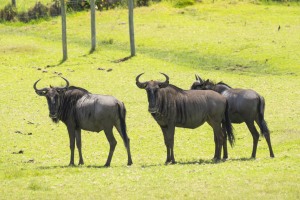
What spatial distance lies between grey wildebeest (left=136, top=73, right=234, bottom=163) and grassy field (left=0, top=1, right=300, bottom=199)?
114 centimetres

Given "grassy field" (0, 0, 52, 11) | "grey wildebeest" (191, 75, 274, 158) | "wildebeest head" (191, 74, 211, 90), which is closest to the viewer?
"grey wildebeest" (191, 75, 274, 158)

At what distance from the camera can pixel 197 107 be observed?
25.7 m

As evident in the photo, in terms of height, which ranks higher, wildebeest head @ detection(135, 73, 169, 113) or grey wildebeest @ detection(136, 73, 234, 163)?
wildebeest head @ detection(135, 73, 169, 113)

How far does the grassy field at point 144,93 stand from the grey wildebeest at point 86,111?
1.33m

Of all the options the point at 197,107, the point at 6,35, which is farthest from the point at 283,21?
the point at 197,107

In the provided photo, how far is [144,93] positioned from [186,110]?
20.2m

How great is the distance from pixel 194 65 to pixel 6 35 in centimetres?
2165

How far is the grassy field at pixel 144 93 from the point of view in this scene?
21.2 meters

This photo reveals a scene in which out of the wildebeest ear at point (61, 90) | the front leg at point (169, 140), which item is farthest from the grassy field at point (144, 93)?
the wildebeest ear at point (61, 90)

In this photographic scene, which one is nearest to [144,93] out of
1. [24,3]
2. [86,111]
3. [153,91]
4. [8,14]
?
[86,111]

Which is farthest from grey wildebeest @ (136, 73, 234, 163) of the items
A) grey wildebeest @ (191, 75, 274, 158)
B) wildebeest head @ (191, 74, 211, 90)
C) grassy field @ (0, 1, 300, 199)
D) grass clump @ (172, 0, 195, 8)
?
grass clump @ (172, 0, 195, 8)

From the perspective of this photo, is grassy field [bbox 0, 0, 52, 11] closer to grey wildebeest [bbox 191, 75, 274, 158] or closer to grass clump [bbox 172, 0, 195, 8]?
grass clump [bbox 172, 0, 195, 8]

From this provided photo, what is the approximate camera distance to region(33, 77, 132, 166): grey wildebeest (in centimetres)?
2522

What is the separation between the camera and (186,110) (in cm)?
2564
